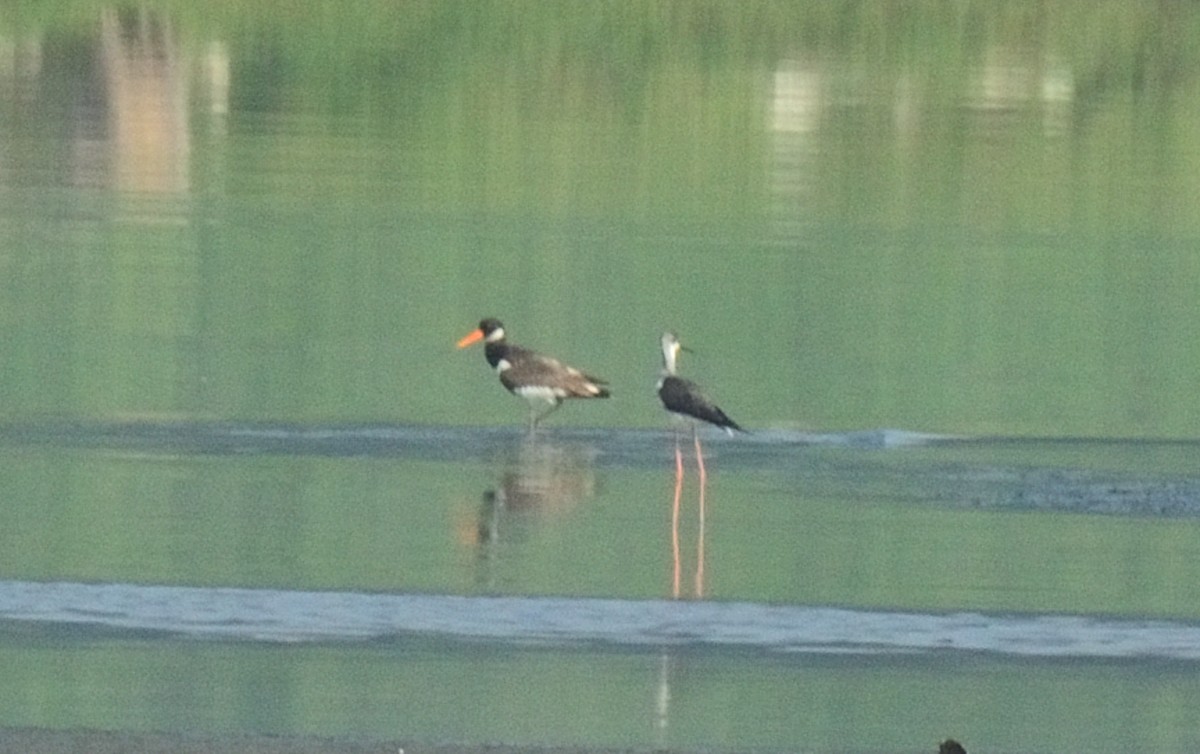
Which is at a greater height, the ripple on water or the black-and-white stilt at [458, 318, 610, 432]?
the black-and-white stilt at [458, 318, 610, 432]

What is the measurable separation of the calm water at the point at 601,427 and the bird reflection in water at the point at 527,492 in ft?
0.12

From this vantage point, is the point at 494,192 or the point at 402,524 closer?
the point at 402,524

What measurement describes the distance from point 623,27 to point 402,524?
38.8 m

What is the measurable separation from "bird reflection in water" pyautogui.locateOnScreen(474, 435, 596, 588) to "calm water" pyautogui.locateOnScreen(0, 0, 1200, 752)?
0.12 feet

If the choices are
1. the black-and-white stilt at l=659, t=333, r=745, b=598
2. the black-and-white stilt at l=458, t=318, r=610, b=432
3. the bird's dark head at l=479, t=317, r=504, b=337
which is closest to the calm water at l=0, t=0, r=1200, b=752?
the black-and-white stilt at l=659, t=333, r=745, b=598

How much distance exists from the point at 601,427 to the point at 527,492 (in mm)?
2459

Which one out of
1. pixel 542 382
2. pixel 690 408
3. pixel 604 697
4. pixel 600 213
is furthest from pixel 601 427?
pixel 600 213

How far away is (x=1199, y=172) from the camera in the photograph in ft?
122

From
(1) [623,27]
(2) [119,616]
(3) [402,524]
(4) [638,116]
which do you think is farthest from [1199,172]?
(2) [119,616]

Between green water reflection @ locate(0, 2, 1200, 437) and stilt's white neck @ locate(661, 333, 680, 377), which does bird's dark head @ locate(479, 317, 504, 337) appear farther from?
stilt's white neck @ locate(661, 333, 680, 377)

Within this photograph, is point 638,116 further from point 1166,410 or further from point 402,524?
point 402,524

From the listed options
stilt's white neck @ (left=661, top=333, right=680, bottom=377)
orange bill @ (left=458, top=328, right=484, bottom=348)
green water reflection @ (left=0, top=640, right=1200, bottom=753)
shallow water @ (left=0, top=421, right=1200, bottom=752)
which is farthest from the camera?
orange bill @ (left=458, top=328, right=484, bottom=348)

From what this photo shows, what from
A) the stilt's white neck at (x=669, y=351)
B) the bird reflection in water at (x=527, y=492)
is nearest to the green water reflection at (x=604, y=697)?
the bird reflection in water at (x=527, y=492)

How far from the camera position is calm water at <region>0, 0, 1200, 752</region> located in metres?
11.8
